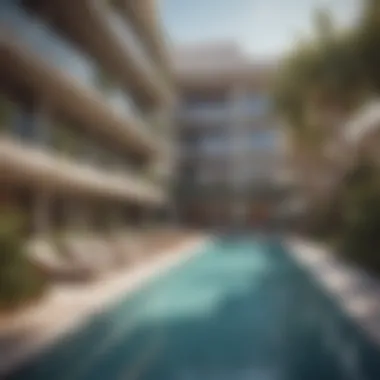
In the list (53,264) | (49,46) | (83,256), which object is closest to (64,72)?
(49,46)

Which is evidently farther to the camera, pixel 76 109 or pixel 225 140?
pixel 225 140

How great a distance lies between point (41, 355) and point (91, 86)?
10.9 meters

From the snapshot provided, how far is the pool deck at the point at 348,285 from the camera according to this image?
7155mm

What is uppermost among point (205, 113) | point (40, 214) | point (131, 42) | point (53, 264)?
point (205, 113)

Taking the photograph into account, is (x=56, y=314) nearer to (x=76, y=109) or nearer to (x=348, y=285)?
(x=348, y=285)

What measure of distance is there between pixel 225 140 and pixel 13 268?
15206mm

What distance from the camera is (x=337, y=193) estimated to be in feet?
53.0

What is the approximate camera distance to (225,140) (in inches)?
853

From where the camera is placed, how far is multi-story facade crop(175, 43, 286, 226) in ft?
64.5

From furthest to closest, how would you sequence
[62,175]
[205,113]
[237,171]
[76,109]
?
[205,113] → [237,171] → [76,109] → [62,175]

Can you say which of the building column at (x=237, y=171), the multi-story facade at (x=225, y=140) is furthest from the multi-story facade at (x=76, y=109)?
the building column at (x=237, y=171)

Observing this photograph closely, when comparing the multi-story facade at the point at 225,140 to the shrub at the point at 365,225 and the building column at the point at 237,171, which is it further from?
the shrub at the point at 365,225

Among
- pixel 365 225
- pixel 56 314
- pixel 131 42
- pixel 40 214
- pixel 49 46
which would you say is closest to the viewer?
pixel 56 314

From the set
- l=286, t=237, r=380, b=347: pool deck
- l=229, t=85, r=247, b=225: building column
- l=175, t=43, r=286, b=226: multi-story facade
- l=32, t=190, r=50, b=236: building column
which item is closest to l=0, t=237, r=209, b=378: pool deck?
l=32, t=190, r=50, b=236: building column
